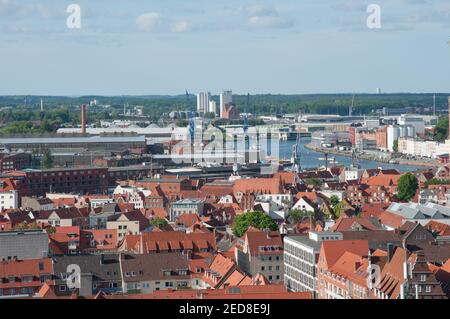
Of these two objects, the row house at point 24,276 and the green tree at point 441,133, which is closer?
the row house at point 24,276

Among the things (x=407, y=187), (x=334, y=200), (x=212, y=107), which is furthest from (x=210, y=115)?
(x=334, y=200)

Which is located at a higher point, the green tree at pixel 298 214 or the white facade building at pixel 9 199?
the green tree at pixel 298 214

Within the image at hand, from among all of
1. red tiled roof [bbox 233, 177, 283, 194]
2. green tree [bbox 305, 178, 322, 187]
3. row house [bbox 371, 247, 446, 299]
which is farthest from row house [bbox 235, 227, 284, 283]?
green tree [bbox 305, 178, 322, 187]

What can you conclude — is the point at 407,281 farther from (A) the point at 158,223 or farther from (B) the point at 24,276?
(A) the point at 158,223

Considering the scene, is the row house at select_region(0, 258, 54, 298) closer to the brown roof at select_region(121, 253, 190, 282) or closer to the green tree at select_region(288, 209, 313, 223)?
the brown roof at select_region(121, 253, 190, 282)

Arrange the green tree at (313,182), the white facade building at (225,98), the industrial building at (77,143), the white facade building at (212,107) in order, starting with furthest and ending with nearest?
the white facade building at (225,98) < the white facade building at (212,107) < the industrial building at (77,143) < the green tree at (313,182)

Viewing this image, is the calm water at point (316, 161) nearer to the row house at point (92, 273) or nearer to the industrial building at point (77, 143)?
the industrial building at point (77, 143)

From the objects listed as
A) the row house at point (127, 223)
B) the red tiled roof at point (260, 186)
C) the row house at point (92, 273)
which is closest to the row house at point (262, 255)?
the row house at point (92, 273)
